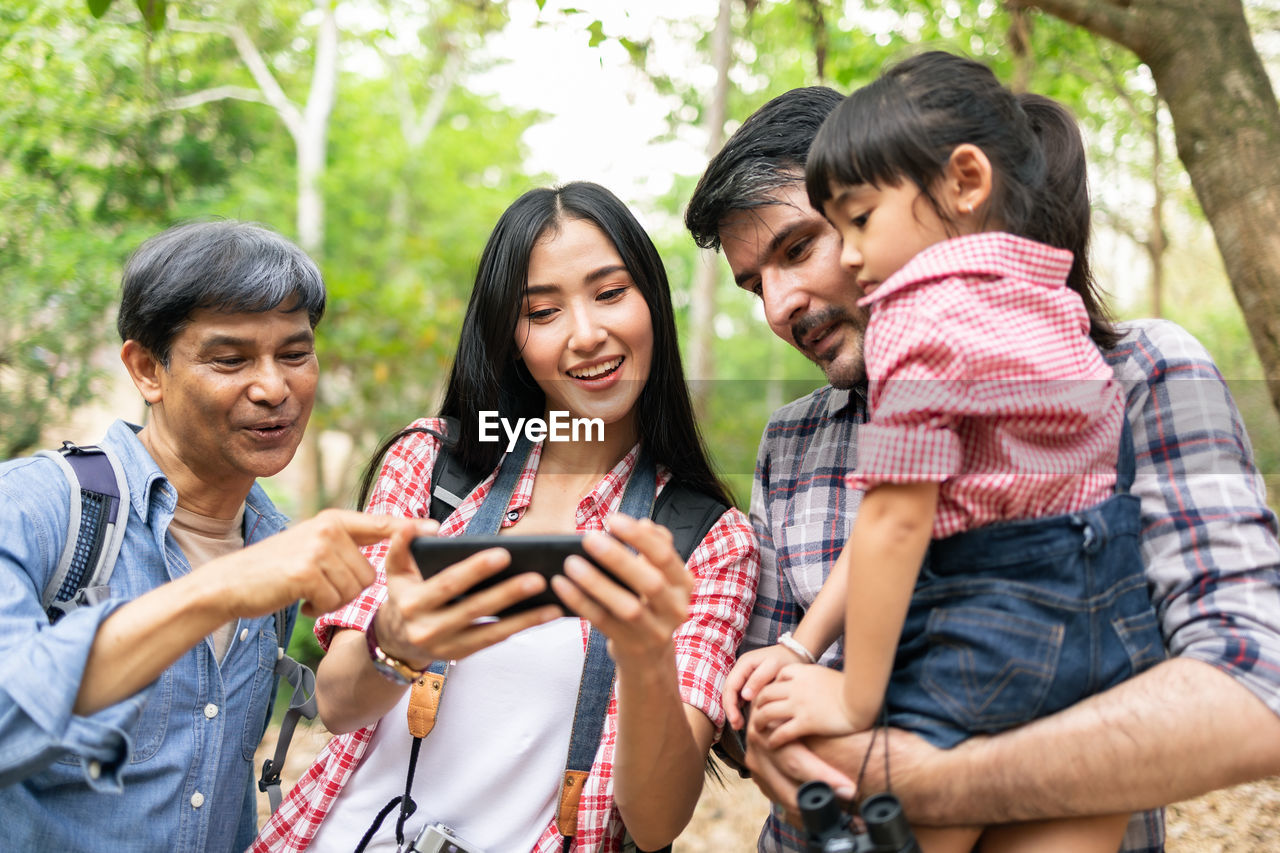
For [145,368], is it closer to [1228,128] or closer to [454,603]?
[454,603]

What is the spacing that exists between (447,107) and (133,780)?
1878 centimetres

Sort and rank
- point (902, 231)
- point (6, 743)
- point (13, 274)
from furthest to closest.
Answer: point (13, 274)
point (902, 231)
point (6, 743)

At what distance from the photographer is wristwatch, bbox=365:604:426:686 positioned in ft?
5.65

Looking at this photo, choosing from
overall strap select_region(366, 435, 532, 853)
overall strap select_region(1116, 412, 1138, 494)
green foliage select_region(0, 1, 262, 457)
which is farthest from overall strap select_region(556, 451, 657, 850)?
green foliage select_region(0, 1, 262, 457)

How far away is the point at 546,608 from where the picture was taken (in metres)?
1.53

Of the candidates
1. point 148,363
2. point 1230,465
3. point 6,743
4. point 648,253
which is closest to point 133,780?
point 6,743

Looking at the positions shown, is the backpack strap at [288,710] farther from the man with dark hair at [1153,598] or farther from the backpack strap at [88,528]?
the man with dark hair at [1153,598]

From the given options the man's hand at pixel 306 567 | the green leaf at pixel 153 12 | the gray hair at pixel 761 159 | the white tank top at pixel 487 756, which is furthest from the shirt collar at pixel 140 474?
the gray hair at pixel 761 159

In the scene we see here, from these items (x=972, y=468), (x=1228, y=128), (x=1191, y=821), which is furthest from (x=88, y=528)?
(x=1191, y=821)

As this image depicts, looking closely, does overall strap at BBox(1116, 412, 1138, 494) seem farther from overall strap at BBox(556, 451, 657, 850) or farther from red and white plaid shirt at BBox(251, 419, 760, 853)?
overall strap at BBox(556, 451, 657, 850)

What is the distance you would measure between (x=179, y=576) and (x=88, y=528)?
24 cm

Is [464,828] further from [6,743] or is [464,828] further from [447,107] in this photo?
[447,107]

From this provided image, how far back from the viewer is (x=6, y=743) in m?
1.49

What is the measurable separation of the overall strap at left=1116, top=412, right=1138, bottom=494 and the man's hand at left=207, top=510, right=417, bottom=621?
126cm
